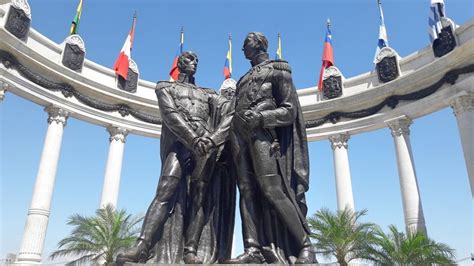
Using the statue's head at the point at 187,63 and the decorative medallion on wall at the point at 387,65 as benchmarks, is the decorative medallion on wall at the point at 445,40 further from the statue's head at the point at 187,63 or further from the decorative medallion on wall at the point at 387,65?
the statue's head at the point at 187,63

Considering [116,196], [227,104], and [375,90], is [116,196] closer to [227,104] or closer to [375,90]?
[375,90]

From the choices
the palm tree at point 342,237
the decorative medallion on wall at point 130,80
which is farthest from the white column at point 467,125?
the decorative medallion on wall at point 130,80

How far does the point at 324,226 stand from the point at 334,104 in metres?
11.8

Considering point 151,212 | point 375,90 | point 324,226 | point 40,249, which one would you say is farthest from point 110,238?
point 375,90

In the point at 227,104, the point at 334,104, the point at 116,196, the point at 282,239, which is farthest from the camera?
the point at 334,104

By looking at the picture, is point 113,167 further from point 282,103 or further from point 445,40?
point 445,40

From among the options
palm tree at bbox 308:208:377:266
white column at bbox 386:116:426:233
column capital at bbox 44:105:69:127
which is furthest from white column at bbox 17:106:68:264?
white column at bbox 386:116:426:233

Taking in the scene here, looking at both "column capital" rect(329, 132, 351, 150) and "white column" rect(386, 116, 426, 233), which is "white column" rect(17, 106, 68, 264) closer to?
"column capital" rect(329, 132, 351, 150)

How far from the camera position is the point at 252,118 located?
204 inches

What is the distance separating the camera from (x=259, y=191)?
556cm

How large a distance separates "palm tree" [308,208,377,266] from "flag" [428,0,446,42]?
1523 centimetres

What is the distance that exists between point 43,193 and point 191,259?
75.6 feet

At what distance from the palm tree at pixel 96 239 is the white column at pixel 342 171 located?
15866mm

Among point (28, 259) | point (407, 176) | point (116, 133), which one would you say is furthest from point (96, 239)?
point (407, 176)
